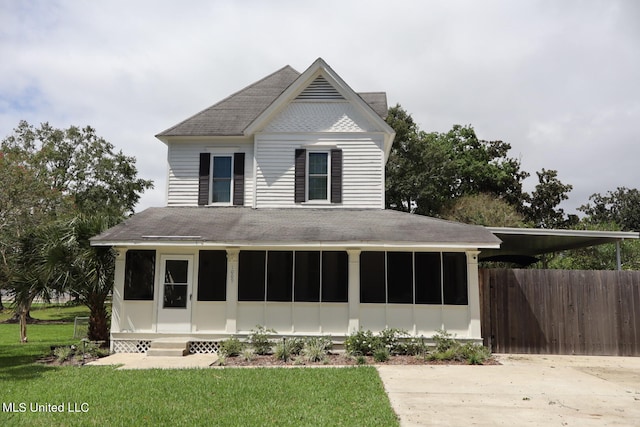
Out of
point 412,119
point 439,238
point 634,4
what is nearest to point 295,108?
point 439,238

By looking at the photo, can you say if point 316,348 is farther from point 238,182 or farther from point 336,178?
point 238,182

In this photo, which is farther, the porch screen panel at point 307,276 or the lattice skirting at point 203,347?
the porch screen panel at point 307,276

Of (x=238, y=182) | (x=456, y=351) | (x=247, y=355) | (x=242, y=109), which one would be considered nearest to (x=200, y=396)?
(x=247, y=355)

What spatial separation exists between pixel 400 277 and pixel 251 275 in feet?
13.1

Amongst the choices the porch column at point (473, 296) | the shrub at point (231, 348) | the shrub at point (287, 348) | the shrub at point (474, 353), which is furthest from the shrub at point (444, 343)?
the shrub at point (231, 348)

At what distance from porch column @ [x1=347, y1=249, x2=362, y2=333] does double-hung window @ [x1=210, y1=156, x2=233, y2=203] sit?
5.08 meters

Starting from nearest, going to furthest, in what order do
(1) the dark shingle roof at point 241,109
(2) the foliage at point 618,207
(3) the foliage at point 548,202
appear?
(1) the dark shingle roof at point 241,109 < (3) the foliage at point 548,202 < (2) the foliage at point 618,207

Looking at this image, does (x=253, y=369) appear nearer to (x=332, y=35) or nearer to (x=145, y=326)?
(x=145, y=326)

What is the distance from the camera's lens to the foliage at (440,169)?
35844 mm

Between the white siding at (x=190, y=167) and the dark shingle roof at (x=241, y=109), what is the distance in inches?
16.6

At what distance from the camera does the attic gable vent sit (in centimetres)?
1493

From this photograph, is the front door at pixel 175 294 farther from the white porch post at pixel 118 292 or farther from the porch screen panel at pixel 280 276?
the porch screen panel at pixel 280 276

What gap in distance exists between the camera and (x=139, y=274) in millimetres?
12516

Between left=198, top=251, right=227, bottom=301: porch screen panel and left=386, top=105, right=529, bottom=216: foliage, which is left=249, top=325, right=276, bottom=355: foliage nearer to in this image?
left=198, top=251, right=227, bottom=301: porch screen panel
